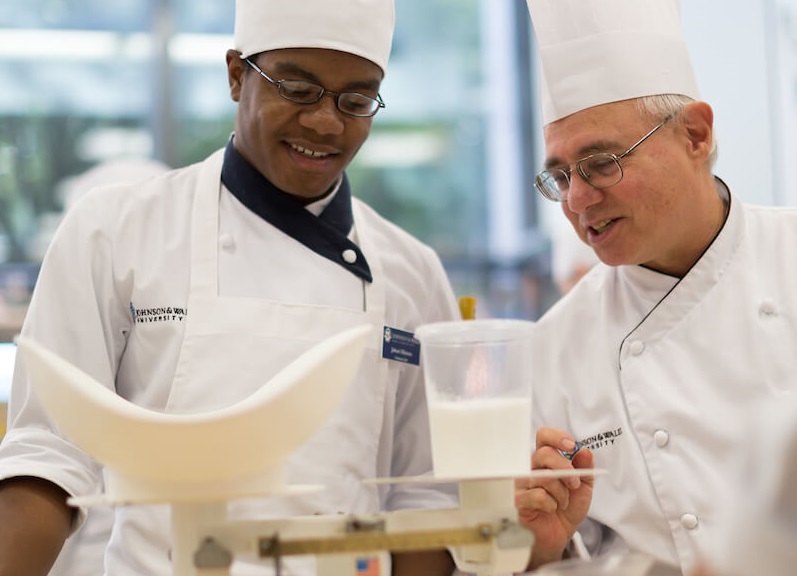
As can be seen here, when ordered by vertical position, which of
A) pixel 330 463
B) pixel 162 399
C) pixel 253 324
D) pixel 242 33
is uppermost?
pixel 242 33

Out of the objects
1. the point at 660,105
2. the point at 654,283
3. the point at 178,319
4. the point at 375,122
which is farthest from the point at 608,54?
the point at 375,122

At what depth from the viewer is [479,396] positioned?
113 centimetres

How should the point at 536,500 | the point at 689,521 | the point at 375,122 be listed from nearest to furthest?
the point at 536,500 → the point at 689,521 → the point at 375,122

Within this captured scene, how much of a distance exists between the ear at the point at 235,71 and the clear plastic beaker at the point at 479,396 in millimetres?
995

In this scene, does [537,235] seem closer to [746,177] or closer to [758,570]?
[746,177]

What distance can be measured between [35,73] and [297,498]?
5473mm

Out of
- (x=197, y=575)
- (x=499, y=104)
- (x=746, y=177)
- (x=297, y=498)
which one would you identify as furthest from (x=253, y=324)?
(x=499, y=104)

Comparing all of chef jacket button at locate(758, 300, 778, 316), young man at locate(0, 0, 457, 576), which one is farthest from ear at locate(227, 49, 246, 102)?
chef jacket button at locate(758, 300, 778, 316)

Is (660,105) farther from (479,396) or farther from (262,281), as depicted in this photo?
(479,396)

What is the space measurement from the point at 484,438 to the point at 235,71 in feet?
3.79

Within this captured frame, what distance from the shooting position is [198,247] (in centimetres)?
182

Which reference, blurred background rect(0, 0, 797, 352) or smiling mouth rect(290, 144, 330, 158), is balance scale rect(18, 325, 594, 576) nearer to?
smiling mouth rect(290, 144, 330, 158)

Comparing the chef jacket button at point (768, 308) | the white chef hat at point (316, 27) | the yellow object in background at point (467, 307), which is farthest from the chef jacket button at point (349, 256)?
the chef jacket button at point (768, 308)

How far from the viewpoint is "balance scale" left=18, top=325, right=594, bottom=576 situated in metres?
0.99
